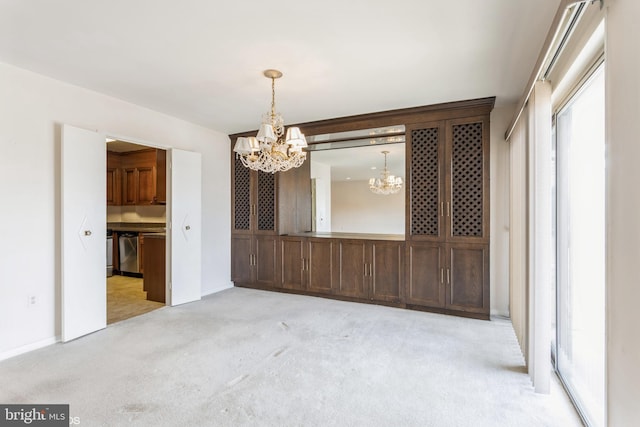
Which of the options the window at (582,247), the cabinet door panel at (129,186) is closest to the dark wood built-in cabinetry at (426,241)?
the window at (582,247)

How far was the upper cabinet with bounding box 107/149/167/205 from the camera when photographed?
246 inches

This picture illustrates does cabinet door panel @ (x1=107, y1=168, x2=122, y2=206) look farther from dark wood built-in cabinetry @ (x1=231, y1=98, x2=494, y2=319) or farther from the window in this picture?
the window

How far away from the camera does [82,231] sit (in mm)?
3361

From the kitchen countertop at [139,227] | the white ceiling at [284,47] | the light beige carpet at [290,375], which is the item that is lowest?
the light beige carpet at [290,375]

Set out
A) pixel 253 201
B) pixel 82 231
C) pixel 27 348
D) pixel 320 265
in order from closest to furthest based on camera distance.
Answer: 1. pixel 27 348
2. pixel 82 231
3. pixel 320 265
4. pixel 253 201

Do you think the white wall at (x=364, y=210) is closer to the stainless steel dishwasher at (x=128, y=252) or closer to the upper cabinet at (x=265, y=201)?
the upper cabinet at (x=265, y=201)

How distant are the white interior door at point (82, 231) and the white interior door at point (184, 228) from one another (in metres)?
0.89

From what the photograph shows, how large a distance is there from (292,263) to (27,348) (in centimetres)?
308

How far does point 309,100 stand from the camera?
376 cm

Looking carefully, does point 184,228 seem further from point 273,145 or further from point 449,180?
point 449,180

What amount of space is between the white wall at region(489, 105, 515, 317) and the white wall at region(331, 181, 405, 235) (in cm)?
671

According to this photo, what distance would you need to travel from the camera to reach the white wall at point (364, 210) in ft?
35.5

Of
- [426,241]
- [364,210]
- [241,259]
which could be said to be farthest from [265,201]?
[364,210]

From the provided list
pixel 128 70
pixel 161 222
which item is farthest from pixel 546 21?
pixel 161 222
